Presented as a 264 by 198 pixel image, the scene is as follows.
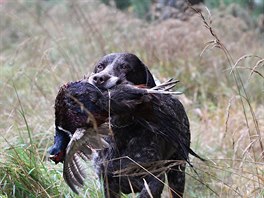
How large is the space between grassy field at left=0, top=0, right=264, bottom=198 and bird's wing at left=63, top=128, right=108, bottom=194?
482 millimetres

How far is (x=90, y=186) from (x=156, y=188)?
31.7 inches

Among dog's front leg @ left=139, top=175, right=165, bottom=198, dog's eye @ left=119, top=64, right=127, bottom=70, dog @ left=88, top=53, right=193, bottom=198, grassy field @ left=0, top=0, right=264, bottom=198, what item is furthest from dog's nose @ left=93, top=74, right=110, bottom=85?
grassy field @ left=0, top=0, right=264, bottom=198

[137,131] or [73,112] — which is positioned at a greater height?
[73,112]

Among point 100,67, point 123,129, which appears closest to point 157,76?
point 100,67

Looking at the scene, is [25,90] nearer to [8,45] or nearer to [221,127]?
[221,127]

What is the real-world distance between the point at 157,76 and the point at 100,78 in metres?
3.52

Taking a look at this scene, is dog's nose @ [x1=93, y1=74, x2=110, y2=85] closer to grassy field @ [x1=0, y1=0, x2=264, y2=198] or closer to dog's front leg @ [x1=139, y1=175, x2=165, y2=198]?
dog's front leg @ [x1=139, y1=175, x2=165, y2=198]

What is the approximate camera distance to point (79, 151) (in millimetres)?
3611

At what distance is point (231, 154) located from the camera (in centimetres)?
600

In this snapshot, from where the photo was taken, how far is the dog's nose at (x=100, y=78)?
3.72 meters

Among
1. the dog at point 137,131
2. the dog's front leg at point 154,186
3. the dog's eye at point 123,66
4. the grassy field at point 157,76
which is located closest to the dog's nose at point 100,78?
the dog at point 137,131

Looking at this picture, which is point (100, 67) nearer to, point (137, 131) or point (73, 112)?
point (137, 131)

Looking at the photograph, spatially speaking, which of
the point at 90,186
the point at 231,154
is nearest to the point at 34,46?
the point at 231,154

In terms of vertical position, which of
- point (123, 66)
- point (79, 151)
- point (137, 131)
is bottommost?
point (137, 131)
